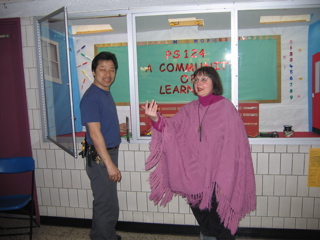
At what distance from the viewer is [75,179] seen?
8.11 ft

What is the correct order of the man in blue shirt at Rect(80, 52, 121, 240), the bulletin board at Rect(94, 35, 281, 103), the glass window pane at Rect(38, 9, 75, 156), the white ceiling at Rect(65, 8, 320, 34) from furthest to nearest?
the bulletin board at Rect(94, 35, 281, 103)
the white ceiling at Rect(65, 8, 320, 34)
the glass window pane at Rect(38, 9, 75, 156)
the man in blue shirt at Rect(80, 52, 121, 240)

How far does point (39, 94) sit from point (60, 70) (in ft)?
1.76

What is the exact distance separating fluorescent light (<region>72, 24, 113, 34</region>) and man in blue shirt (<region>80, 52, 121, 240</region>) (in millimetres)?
858

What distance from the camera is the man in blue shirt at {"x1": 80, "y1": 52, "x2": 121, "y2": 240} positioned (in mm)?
1712

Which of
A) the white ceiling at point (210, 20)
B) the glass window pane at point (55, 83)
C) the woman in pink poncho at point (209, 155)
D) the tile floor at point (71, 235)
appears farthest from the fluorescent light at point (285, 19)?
the tile floor at point (71, 235)

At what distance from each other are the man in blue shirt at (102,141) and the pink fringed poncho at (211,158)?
1.18 feet

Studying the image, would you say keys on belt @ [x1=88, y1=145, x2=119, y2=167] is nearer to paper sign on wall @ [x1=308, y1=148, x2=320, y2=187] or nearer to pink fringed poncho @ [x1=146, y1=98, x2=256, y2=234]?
pink fringed poncho @ [x1=146, y1=98, x2=256, y2=234]

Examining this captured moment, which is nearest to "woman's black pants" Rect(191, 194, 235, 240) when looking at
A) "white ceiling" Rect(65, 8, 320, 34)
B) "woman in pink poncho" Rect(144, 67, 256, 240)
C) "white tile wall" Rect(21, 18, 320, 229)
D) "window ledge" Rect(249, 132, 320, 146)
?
"woman in pink poncho" Rect(144, 67, 256, 240)

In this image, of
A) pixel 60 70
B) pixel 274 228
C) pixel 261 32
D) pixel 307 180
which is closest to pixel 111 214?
pixel 60 70

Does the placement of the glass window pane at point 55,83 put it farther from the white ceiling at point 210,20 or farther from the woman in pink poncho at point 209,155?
the woman in pink poncho at point 209,155

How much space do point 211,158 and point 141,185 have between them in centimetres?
101

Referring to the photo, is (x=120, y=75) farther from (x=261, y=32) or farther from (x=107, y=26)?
(x=261, y=32)

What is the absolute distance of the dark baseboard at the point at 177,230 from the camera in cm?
225

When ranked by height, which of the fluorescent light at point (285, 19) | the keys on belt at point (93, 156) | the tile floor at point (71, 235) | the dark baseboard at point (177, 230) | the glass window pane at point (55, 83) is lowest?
the tile floor at point (71, 235)
